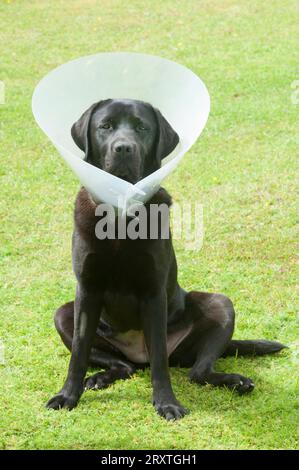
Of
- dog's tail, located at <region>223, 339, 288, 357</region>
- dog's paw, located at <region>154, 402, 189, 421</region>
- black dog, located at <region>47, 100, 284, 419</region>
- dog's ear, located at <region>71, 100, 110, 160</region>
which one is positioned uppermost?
dog's ear, located at <region>71, 100, 110, 160</region>

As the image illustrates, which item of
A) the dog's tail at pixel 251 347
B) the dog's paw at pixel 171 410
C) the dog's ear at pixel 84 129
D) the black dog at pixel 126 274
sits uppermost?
the dog's ear at pixel 84 129

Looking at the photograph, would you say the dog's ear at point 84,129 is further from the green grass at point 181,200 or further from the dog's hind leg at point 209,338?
the green grass at point 181,200

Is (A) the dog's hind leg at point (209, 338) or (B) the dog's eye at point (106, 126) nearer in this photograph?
(B) the dog's eye at point (106, 126)

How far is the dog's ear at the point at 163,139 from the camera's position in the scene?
5.00 m

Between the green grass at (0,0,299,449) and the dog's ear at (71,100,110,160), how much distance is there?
1.44 metres

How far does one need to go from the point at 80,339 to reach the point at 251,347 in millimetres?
1222

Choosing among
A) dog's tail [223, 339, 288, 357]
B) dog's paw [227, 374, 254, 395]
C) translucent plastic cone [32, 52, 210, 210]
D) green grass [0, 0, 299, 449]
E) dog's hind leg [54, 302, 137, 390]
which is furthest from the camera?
dog's tail [223, 339, 288, 357]

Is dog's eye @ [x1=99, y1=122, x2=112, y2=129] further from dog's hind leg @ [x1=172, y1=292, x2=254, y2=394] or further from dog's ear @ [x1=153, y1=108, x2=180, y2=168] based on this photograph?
dog's hind leg @ [x1=172, y1=292, x2=254, y2=394]

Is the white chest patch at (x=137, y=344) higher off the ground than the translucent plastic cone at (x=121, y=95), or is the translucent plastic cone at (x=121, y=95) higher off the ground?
the translucent plastic cone at (x=121, y=95)

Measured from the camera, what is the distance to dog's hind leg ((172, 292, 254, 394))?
520cm

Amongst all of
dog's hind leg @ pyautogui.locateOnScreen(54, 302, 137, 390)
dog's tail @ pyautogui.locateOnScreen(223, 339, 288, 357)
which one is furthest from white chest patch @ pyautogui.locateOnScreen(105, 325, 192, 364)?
dog's tail @ pyautogui.locateOnScreen(223, 339, 288, 357)

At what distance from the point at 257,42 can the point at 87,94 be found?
10.1 meters

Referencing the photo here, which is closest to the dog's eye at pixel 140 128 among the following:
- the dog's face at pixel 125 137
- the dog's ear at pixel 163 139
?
the dog's face at pixel 125 137
